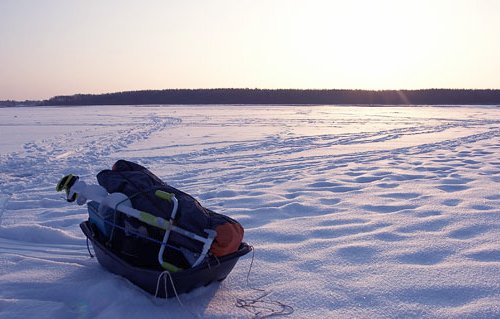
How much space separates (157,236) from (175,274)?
39cm

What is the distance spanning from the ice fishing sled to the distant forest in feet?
206

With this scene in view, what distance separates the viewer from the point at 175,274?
9.64 feet

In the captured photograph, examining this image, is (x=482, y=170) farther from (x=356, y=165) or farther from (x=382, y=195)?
(x=382, y=195)

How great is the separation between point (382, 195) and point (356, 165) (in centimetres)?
280

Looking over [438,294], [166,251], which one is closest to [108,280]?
[166,251]

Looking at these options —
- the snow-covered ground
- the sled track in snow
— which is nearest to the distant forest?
the sled track in snow

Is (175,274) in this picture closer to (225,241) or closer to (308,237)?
(225,241)

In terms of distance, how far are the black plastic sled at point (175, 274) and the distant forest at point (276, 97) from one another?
63.0 meters

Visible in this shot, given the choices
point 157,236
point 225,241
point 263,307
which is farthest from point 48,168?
point 263,307

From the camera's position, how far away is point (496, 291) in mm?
3252

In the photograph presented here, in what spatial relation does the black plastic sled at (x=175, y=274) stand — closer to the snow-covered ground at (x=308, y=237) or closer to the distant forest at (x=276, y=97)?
the snow-covered ground at (x=308, y=237)

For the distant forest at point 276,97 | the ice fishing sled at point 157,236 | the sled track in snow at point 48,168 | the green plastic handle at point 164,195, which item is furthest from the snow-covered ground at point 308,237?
the distant forest at point 276,97

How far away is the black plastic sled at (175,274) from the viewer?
2984 millimetres

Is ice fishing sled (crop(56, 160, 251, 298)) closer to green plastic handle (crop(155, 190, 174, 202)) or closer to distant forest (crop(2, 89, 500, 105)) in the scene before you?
green plastic handle (crop(155, 190, 174, 202))
